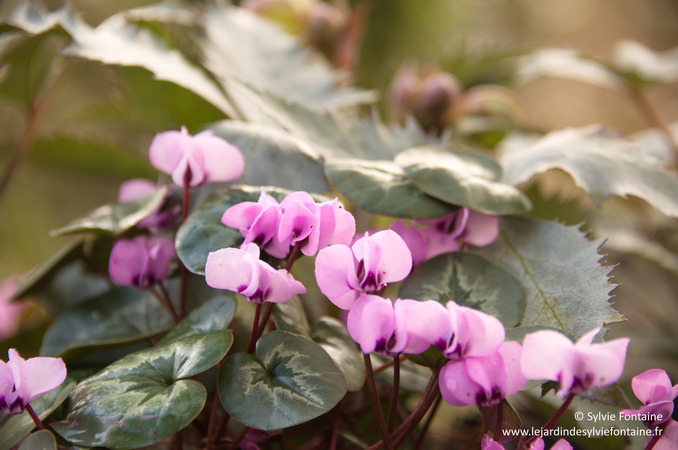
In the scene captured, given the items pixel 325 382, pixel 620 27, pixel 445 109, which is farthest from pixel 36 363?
pixel 620 27

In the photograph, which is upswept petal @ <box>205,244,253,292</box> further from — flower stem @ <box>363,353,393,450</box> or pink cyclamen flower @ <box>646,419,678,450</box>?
pink cyclamen flower @ <box>646,419,678,450</box>

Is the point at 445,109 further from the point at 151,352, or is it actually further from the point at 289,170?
the point at 151,352

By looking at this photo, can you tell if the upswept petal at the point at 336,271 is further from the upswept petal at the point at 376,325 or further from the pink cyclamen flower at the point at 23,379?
the pink cyclamen flower at the point at 23,379

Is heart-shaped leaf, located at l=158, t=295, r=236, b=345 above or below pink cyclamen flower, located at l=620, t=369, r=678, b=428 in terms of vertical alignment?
below

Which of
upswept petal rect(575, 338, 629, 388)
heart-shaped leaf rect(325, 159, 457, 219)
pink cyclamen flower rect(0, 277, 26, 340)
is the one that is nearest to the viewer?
upswept petal rect(575, 338, 629, 388)

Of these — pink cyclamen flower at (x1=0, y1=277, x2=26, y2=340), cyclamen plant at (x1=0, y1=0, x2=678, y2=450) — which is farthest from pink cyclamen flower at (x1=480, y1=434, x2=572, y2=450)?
pink cyclamen flower at (x1=0, y1=277, x2=26, y2=340)

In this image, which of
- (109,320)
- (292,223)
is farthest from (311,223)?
(109,320)

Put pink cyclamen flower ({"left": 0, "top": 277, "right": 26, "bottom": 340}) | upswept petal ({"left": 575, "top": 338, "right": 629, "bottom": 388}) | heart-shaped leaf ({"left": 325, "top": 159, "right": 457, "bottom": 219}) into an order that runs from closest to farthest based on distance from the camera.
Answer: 1. upswept petal ({"left": 575, "top": 338, "right": 629, "bottom": 388})
2. heart-shaped leaf ({"left": 325, "top": 159, "right": 457, "bottom": 219})
3. pink cyclamen flower ({"left": 0, "top": 277, "right": 26, "bottom": 340})

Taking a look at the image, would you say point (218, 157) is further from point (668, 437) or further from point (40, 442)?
point (668, 437)
